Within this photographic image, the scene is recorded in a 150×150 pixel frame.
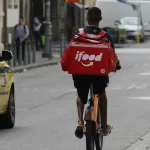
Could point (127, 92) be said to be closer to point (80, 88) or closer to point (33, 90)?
point (33, 90)

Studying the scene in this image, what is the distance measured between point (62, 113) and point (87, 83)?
620 cm

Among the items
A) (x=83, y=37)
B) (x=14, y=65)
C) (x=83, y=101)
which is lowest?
(x=14, y=65)

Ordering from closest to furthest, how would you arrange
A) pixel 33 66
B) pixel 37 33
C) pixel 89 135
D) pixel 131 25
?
1. pixel 89 135
2. pixel 33 66
3. pixel 37 33
4. pixel 131 25

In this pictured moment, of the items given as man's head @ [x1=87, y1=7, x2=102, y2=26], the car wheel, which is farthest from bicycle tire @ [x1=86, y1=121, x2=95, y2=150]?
the car wheel

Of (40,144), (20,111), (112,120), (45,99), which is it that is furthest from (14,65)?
(40,144)

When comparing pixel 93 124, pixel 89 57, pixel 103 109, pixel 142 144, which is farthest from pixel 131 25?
pixel 93 124

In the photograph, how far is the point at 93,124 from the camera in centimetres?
1012

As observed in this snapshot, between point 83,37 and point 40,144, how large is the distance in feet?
7.42

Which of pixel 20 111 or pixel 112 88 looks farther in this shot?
pixel 112 88

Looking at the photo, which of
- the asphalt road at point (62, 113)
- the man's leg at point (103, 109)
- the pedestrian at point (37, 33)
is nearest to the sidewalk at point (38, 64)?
the asphalt road at point (62, 113)

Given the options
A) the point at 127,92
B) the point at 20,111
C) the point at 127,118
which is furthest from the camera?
the point at 127,92

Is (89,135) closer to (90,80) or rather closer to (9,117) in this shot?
(90,80)

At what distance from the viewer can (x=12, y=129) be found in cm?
1396

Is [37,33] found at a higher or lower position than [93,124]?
lower
